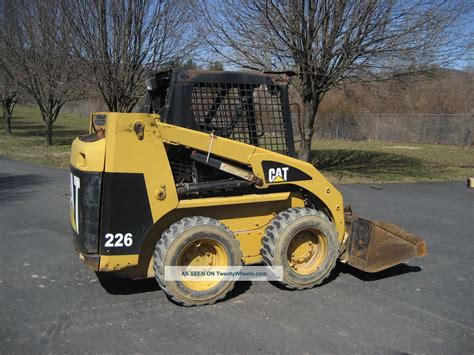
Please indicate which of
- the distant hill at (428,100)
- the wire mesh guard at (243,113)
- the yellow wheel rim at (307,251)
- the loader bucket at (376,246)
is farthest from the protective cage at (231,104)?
the distant hill at (428,100)

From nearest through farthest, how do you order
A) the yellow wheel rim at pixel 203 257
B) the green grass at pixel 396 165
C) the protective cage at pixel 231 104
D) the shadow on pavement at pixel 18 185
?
the yellow wheel rim at pixel 203 257 → the protective cage at pixel 231 104 → the shadow on pavement at pixel 18 185 → the green grass at pixel 396 165

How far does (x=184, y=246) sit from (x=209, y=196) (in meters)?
0.63

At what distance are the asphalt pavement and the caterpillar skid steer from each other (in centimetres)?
25

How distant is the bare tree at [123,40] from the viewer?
13617 millimetres

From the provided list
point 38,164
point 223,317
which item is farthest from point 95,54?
point 223,317

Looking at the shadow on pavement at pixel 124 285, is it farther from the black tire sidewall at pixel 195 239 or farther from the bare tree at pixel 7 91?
the bare tree at pixel 7 91

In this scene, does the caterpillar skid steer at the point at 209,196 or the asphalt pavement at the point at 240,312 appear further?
the caterpillar skid steer at the point at 209,196

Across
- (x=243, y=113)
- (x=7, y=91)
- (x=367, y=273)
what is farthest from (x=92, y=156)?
(x=7, y=91)

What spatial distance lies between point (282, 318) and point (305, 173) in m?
1.40

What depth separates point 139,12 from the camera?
1364cm

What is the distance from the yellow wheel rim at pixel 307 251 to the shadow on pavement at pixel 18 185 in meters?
6.25

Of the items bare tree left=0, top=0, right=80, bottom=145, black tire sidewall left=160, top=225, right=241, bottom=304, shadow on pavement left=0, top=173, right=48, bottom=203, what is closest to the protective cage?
black tire sidewall left=160, top=225, right=241, bottom=304

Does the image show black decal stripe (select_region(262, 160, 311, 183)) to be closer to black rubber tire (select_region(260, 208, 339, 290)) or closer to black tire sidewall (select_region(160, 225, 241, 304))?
black rubber tire (select_region(260, 208, 339, 290))

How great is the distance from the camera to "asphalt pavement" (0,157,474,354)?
370 cm
